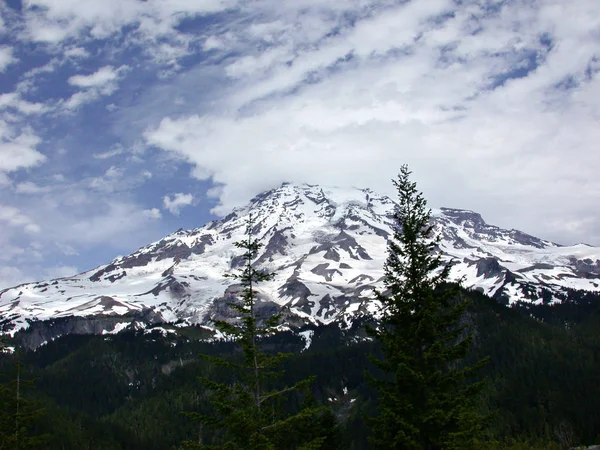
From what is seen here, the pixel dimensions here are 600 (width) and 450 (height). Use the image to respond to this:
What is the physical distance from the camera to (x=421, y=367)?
24.1 metres

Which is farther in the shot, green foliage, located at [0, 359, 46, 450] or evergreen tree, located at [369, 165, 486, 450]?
green foliage, located at [0, 359, 46, 450]

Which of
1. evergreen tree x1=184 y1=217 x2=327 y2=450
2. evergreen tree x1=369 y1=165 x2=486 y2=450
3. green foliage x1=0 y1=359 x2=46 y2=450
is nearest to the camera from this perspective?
evergreen tree x1=369 y1=165 x2=486 y2=450

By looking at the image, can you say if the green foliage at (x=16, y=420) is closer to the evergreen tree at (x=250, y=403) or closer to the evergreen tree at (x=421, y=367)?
the evergreen tree at (x=250, y=403)

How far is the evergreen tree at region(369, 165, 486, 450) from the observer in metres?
22.0

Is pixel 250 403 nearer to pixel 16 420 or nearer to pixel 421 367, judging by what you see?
pixel 421 367

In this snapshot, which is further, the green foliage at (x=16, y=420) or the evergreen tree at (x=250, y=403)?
the green foliage at (x=16, y=420)

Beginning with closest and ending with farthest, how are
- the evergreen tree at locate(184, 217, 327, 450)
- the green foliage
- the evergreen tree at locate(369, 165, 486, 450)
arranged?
the evergreen tree at locate(369, 165, 486, 450) < the evergreen tree at locate(184, 217, 327, 450) < the green foliage

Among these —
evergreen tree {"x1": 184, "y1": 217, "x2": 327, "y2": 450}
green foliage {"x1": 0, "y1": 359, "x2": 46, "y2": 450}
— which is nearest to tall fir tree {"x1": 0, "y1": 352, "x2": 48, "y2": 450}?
green foliage {"x1": 0, "y1": 359, "x2": 46, "y2": 450}

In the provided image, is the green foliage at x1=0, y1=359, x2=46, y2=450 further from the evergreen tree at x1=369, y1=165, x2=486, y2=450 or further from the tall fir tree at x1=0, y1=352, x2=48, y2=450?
the evergreen tree at x1=369, y1=165, x2=486, y2=450

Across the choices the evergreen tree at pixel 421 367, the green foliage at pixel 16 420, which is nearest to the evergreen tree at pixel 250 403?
the evergreen tree at pixel 421 367

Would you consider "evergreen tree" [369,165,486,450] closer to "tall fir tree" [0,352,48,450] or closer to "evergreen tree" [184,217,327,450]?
"evergreen tree" [184,217,327,450]

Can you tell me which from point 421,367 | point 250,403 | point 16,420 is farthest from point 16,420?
point 421,367

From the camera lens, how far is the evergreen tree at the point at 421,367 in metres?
22.0

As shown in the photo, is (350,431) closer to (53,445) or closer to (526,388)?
(526,388)
